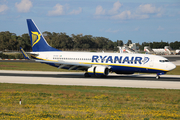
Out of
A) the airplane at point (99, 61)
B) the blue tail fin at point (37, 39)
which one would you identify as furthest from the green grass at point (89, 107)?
the blue tail fin at point (37, 39)

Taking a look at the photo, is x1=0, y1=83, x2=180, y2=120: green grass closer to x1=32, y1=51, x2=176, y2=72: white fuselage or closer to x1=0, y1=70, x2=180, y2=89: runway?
x1=0, y1=70, x2=180, y2=89: runway

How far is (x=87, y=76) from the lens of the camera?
152 feet

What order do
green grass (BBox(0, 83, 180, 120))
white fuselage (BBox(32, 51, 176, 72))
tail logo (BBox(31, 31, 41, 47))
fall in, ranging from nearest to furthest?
green grass (BBox(0, 83, 180, 120)) → white fuselage (BBox(32, 51, 176, 72)) → tail logo (BBox(31, 31, 41, 47))

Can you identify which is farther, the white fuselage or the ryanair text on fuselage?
the ryanair text on fuselage

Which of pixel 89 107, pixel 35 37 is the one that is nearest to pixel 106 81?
pixel 35 37

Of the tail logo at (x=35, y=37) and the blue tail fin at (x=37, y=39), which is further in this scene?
the tail logo at (x=35, y=37)

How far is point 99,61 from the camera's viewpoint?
45.4 metres

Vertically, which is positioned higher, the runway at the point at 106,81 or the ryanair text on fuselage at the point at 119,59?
the ryanair text on fuselage at the point at 119,59

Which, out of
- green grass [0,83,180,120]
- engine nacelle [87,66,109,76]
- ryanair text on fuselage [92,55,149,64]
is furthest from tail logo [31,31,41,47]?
green grass [0,83,180,120]

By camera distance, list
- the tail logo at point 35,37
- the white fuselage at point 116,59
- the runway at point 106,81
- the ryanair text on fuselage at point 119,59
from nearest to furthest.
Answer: the runway at point 106,81 < the white fuselage at point 116,59 < the ryanair text on fuselage at point 119,59 < the tail logo at point 35,37

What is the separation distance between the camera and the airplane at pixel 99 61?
1658 inches

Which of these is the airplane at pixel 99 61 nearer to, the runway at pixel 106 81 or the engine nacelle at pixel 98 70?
the engine nacelle at pixel 98 70

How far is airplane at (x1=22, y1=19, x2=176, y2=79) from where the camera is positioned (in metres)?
42.1

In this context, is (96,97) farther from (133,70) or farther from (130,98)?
(133,70)
